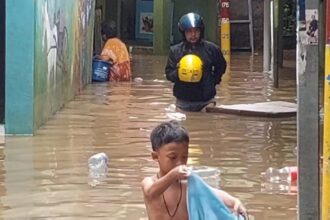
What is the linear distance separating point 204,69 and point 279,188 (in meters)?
5.33

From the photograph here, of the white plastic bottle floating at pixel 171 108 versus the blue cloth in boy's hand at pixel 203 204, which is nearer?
the blue cloth in boy's hand at pixel 203 204

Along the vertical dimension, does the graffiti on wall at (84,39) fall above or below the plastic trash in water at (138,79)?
above

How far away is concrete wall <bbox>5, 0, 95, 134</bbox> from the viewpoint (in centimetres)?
1145

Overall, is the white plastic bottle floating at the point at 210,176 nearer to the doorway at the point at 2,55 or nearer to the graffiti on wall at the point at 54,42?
the doorway at the point at 2,55

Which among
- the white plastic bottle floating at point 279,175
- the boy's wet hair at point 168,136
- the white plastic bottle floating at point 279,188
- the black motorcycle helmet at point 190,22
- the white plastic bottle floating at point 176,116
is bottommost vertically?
the white plastic bottle floating at point 279,188

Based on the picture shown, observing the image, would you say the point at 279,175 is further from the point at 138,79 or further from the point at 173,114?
the point at 138,79

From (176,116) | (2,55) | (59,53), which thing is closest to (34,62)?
(2,55)

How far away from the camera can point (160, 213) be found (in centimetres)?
448

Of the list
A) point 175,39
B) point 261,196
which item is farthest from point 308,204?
point 175,39

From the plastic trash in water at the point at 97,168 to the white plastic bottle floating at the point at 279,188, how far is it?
58.7 inches

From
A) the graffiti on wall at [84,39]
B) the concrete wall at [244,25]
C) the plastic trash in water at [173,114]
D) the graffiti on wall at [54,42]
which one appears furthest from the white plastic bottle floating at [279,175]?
the concrete wall at [244,25]

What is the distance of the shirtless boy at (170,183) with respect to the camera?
14.4 ft

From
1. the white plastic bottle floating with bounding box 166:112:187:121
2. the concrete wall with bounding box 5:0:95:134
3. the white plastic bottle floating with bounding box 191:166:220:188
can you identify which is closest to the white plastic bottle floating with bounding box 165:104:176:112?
the white plastic bottle floating with bounding box 166:112:187:121

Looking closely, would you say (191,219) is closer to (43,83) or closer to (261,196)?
(261,196)
